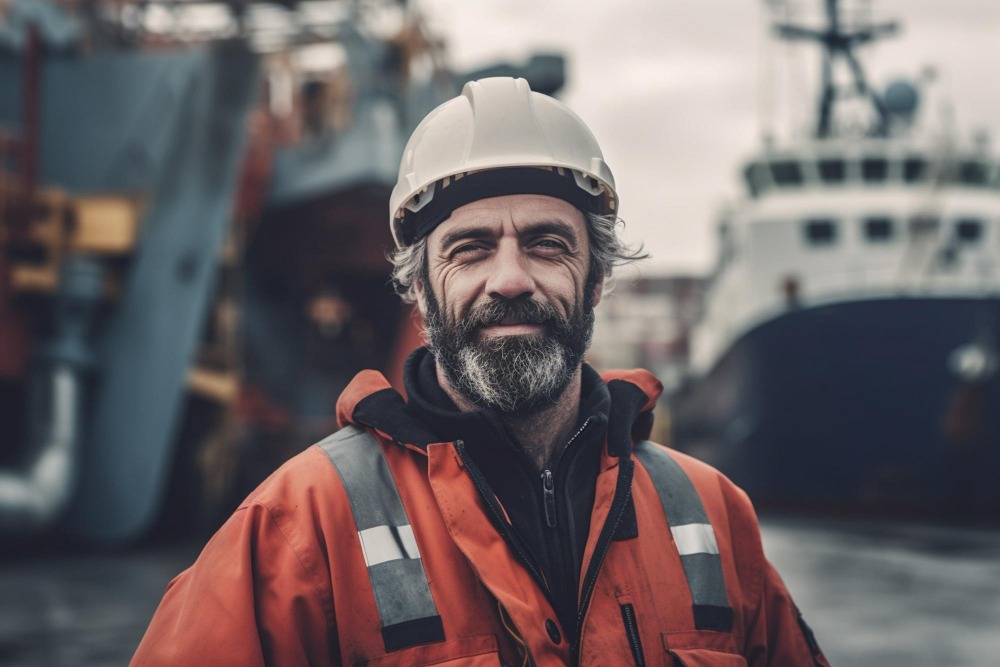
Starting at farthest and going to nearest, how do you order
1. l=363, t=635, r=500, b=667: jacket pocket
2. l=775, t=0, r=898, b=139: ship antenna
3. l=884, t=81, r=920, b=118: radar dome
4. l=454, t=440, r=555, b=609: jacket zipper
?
l=775, t=0, r=898, b=139: ship antenna, l=884, t=81, r=920, b=118: radar dome, l=454, t=440, r=555, b=609: jacket zipper, l=363, t=635, r=500, b=667: jacket pocket

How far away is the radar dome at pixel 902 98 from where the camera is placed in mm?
20969

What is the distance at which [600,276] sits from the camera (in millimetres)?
2537

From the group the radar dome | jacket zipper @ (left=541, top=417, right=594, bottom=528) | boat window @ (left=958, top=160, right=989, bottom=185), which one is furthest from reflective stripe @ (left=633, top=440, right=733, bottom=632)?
the radar dome

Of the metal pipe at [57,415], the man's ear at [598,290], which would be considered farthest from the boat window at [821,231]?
the man's ear at [598,290]

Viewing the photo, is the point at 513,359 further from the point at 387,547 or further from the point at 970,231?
the point at 970,231

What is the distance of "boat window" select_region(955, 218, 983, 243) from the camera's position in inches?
763

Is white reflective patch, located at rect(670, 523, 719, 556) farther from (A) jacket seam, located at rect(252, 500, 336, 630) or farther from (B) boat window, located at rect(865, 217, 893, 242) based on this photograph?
(B) boat window, located at rect(865, 217, 893, 242)

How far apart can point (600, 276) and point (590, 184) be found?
0.22m

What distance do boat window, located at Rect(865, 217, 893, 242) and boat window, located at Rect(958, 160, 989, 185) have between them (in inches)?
62.9

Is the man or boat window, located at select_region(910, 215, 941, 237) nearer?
the man

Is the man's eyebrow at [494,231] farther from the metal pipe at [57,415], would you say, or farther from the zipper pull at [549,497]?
the metal pipe at [57,415]

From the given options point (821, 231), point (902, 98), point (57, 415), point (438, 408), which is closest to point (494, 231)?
point (438, 408)

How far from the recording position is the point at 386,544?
6.84 ft

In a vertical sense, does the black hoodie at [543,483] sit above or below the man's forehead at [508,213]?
below
